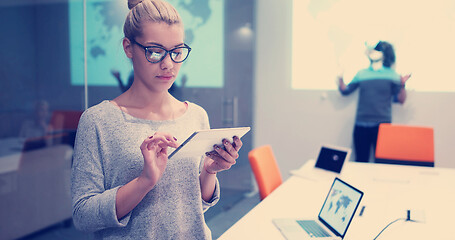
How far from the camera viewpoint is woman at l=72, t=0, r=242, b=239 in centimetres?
109

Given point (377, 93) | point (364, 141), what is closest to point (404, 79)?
point (377, 93)

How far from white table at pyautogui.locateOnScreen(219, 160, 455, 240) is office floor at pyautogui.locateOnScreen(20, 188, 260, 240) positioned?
38.6 inches

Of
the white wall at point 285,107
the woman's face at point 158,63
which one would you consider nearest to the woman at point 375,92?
the white wall at point 285,107

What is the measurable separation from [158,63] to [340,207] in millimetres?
1100

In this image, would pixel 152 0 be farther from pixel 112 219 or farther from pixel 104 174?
pixel 112 219

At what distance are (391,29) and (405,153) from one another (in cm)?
169

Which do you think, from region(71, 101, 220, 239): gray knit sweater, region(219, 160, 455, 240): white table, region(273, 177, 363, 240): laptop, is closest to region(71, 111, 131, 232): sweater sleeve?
region(71, 101, 220, 239): gray knit sweater

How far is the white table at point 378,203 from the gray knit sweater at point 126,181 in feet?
1.89

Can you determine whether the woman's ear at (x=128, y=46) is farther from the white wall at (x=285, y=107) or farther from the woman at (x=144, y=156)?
the white wall at (x=285, y=107)

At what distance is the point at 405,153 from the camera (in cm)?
360

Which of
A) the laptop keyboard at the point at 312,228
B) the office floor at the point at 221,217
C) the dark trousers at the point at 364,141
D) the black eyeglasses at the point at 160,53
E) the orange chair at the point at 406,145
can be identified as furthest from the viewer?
the dark trousers at the point at 364,141

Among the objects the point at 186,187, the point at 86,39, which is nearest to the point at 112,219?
the point at 186,187

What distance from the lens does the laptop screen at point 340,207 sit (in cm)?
168

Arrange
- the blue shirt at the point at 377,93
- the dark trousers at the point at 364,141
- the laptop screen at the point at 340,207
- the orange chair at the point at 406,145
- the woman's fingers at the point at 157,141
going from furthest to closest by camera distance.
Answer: the dark trousers at the point at 364,141 < the blue shirt at the point at 377,93 < the orange chair at the point at 406,145 < the laptop screen at the point at 340,207 < the woman's fingers at the point at 157,141
